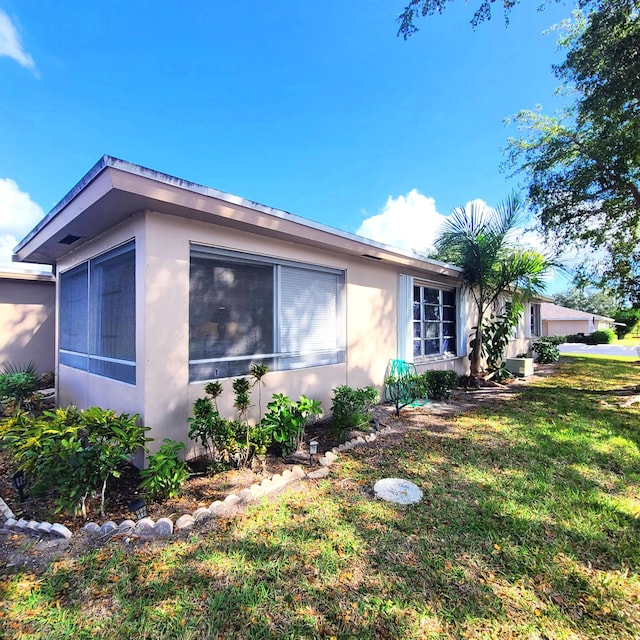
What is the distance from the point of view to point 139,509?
9.49 feet

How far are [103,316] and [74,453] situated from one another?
249 cm

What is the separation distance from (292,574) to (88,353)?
4.55 meters

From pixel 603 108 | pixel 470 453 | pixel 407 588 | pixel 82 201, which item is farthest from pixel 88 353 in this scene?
pixel 603 108

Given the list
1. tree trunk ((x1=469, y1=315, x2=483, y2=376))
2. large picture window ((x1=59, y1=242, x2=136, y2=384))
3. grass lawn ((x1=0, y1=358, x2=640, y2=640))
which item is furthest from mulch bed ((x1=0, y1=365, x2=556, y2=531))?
tree trunk ((x1=469, y1=315, x2=483, y2=376))

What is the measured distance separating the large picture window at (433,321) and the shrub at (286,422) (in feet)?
14.6

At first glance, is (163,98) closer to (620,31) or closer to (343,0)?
(343,0)

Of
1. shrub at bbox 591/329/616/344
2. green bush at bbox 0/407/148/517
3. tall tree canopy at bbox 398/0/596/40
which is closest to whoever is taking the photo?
green bush at bbox 0/407/148/517

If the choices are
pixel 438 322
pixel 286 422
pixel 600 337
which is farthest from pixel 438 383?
pixel 600 337

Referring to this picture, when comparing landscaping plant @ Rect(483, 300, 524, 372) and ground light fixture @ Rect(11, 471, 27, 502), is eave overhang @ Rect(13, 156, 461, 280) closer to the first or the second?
ground light fixture @ Rect(11, 471, 27, 502)

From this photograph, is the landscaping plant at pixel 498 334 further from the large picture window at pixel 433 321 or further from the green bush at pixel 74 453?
the green bush at pixel 74 453

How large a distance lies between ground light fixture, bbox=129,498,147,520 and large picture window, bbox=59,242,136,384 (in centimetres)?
149

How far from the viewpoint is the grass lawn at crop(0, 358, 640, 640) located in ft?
6.11

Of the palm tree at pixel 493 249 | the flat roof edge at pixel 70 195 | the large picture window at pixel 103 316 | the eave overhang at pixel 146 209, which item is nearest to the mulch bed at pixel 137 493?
the large picture window at pixel 103 316

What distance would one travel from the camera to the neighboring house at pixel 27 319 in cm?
769
